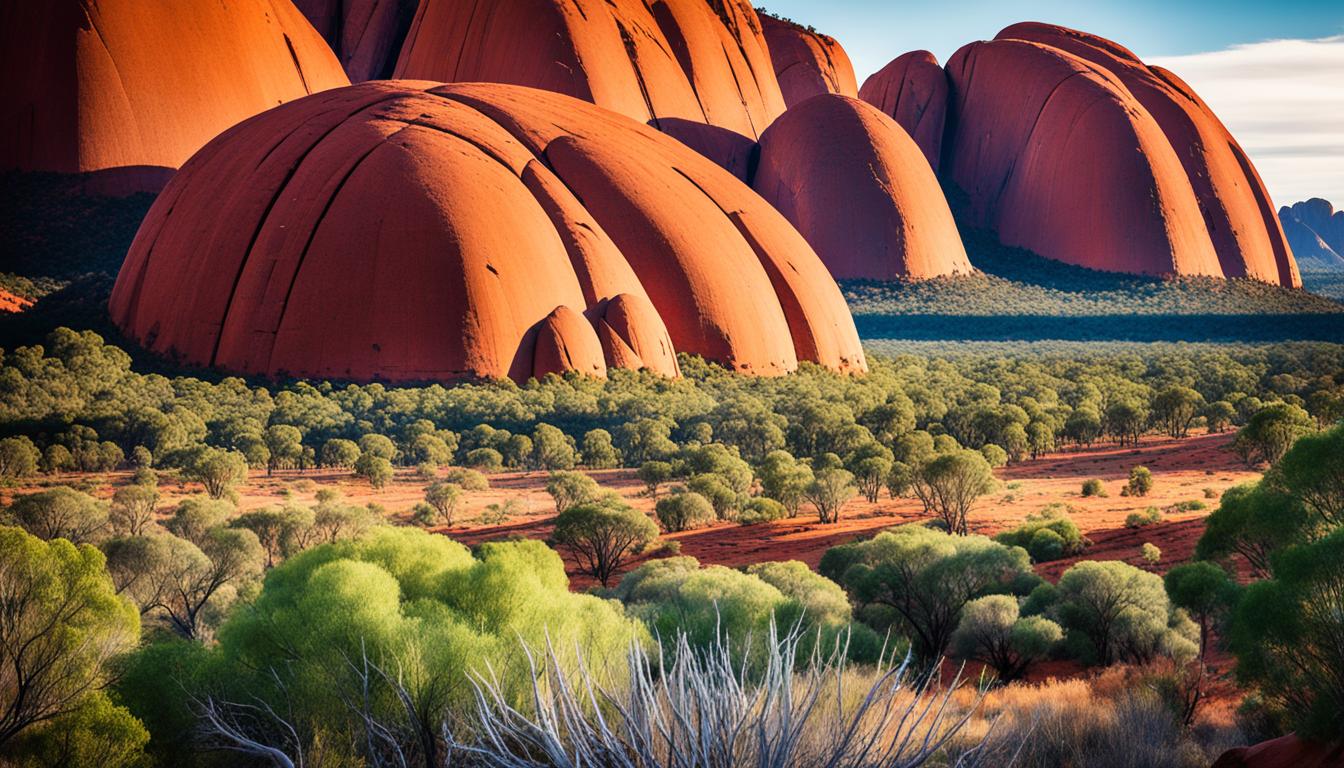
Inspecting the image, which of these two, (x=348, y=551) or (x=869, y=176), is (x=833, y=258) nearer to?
(x=869, y=176)

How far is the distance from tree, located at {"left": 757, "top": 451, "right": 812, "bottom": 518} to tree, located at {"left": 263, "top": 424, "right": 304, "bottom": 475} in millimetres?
12062

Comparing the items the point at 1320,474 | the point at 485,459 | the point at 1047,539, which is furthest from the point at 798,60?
the point at 1320,474

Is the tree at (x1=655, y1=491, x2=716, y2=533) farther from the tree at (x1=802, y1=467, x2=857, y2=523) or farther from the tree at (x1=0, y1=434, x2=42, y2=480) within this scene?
the tree at (x1=0, y1=434, x2=42, y2=480)

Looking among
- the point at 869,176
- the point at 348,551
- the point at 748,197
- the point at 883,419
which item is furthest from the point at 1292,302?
the point at 348,551

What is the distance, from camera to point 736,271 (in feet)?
147

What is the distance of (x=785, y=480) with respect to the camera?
28.7m

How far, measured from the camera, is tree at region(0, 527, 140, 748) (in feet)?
30.9

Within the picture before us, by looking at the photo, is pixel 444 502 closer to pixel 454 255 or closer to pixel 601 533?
pixel 601 533

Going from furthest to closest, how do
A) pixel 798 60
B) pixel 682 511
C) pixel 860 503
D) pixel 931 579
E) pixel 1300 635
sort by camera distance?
pixel 798 60 → pixel 860 503 → pixel 682 511 → pixel 931 579 → pixel 1300 635

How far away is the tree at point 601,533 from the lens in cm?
2236

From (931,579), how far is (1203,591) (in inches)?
156

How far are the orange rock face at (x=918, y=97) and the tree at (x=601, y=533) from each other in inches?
2789

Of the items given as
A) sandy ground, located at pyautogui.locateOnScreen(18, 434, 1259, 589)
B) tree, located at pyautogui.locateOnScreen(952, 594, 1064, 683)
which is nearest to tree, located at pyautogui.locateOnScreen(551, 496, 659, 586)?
sandy ground, located at pyautogui.locateOnScreen(18, 434, 1259, 589)

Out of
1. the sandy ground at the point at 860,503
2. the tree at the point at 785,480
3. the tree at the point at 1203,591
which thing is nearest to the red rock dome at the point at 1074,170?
the sandy ground at the point at 860,503
